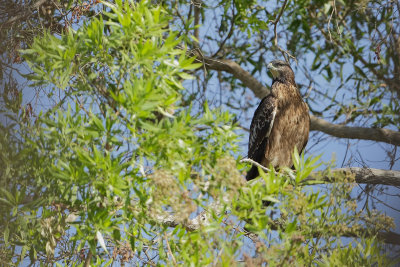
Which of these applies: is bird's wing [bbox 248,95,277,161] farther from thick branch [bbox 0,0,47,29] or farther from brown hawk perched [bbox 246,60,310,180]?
thick branch [bbox 0,0,47,29]

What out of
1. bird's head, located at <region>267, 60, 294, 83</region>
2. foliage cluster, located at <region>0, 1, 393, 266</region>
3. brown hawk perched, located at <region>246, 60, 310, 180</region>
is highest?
bird's head, located at <region>267, 60, 294, 83</region>

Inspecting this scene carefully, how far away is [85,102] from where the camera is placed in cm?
243

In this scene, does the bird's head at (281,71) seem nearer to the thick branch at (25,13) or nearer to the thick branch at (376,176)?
the thick branch at (376,176)

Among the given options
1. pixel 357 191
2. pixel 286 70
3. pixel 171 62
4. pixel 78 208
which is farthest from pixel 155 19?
pixel 286 70

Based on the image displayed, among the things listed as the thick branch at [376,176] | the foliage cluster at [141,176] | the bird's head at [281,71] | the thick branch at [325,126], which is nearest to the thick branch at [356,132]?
the thick branch at [325,126]

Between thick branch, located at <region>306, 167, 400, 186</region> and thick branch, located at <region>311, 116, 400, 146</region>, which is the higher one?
thick branch, located at <region>311, 116, 400, 146</region>

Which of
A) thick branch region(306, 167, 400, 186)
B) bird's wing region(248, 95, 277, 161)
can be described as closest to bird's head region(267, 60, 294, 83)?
bird's wing region(248, 95, 277, 161)

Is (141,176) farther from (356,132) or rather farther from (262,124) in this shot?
(356,132)

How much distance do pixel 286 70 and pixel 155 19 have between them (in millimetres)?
2858

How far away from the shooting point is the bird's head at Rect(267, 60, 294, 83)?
16.0 ft

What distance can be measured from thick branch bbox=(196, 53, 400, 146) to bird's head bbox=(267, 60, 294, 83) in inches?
13.1

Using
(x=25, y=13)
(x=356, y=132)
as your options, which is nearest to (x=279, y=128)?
(x=356, y=132)

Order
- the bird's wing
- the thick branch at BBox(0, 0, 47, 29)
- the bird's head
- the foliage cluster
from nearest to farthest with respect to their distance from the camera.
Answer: the foliage cluster
the thick branch at BBox(0, 0, 47, 29)
the bird's wing
the bird's head

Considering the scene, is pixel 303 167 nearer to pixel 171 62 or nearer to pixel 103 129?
pixel 171 62
